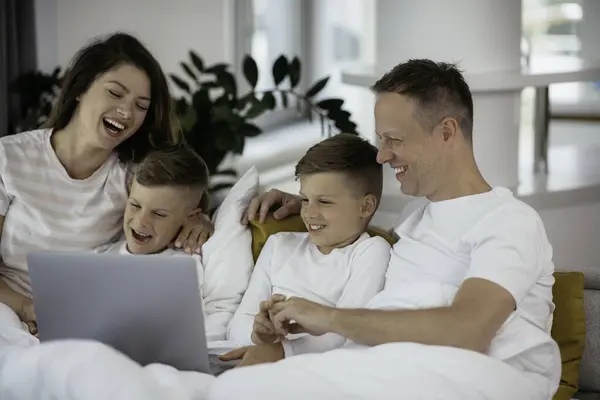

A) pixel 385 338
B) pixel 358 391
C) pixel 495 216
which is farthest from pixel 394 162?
pixel 358 391

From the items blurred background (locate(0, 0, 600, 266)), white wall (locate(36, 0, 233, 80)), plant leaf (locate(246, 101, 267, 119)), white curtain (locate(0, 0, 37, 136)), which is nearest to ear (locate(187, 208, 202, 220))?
blurred background (locate(0, 0, 600, 266))

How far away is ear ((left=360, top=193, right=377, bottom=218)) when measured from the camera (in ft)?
7.44

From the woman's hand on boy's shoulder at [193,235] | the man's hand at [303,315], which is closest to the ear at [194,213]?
the woman's hand on boy's shoulder at [193,235]

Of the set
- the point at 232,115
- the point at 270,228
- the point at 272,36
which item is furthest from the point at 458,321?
the point at 272,36

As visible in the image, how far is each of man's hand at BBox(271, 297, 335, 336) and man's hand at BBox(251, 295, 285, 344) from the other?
2 centimetres

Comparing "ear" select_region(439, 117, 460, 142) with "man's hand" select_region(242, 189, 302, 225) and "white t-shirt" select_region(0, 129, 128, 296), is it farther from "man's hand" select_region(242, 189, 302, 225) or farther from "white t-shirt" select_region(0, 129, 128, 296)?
"white t-shirt" select_region(0, 129, 128, 296)

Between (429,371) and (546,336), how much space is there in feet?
1.08

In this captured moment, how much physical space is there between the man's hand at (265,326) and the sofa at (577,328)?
0.42 m

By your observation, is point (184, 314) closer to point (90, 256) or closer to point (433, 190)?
point (90, 256)

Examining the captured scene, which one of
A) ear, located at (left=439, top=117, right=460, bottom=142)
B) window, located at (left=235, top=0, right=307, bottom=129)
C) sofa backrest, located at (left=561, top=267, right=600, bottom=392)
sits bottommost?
sofa backrest, located at (left=561, top=267, right=600, bottom=392)

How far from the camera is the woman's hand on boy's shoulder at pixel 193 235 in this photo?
248 centimetres

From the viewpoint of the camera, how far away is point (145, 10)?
5.55m

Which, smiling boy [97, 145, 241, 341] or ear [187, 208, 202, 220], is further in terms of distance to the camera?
ear [187, 208, 202, 220]

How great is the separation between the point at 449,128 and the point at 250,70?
1.98 m
